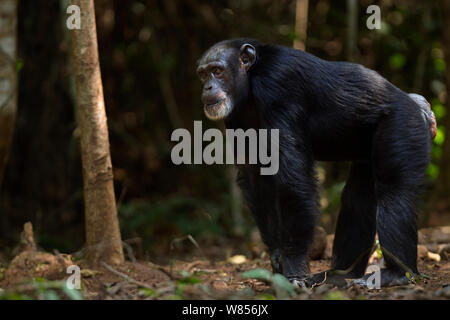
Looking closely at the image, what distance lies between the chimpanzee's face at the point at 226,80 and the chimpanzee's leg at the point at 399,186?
1464mm

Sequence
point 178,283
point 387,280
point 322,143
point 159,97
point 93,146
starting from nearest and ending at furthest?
point 178,283
point 387,280
point 322,143
point 93,146
point 159,97

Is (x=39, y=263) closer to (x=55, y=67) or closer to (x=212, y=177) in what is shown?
(x=55, y=67)

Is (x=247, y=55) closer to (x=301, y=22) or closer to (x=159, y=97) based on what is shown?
(x=301, y=22)

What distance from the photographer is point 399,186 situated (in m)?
4.96

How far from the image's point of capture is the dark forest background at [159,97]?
10.7 meters

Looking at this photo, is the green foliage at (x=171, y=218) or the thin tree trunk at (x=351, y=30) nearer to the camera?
the thin tree trunk at (x=351, y=30)

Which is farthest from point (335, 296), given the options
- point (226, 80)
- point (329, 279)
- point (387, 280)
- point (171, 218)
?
point (171, 218)

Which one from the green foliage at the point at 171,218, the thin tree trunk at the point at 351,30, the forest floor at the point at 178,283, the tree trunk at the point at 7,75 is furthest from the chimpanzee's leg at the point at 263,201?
the thin tree trunk at the point at 351,30

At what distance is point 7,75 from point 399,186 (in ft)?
16.1

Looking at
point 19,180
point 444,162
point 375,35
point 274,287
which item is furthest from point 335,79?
point 19,180

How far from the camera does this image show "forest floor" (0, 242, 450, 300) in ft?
12.2

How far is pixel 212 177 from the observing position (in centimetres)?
1216

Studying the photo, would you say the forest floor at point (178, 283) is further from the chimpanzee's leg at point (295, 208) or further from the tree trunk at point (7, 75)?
the tree trunk at point (7, 75)
